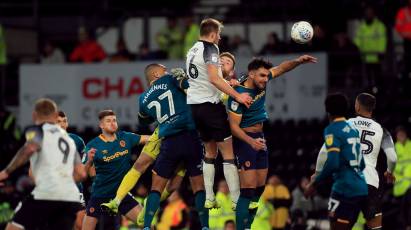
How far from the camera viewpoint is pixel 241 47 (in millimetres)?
26422

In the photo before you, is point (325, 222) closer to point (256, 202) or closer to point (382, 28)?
point (382, 28)

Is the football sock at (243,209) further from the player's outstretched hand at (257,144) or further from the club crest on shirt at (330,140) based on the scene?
the club crest on shirt at (330,140)

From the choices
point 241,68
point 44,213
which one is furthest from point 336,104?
point 241,68

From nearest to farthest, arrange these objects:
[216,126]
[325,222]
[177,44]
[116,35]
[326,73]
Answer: [216,126] < [325,222] < [326,73] < [177,44] < [116,35]

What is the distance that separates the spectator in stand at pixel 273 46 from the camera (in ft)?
85.3

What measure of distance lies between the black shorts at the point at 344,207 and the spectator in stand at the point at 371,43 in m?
9.97

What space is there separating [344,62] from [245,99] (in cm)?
1012

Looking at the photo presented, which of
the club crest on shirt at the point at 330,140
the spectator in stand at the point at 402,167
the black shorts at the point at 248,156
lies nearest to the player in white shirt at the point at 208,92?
the black shorts at the point at 248,156

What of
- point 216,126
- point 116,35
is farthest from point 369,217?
point 116,35

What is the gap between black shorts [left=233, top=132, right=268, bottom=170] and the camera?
1689 centimetres

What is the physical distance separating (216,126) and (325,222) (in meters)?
7.77

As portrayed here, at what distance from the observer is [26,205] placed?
50.2ft

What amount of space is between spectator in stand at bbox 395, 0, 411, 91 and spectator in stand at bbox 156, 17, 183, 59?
4.69 metres

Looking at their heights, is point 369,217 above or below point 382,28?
below
